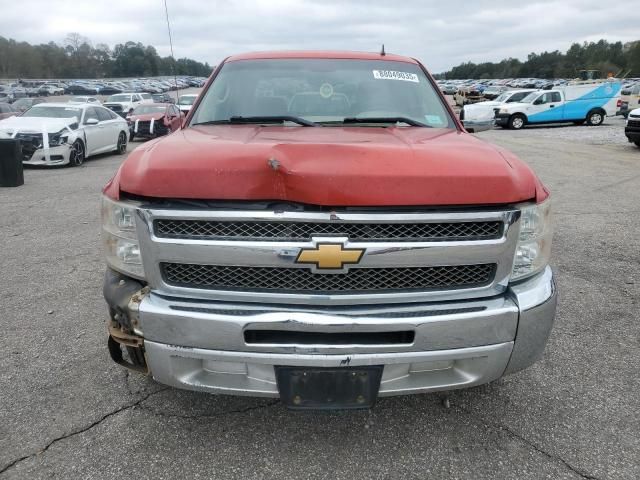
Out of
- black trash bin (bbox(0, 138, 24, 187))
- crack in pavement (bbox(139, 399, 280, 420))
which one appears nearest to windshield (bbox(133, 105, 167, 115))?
black trash bin (bbox(0, 138, 24, 187))

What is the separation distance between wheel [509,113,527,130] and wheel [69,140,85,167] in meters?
19.0

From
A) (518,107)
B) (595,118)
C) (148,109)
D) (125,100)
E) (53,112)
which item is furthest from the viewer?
(125,100)

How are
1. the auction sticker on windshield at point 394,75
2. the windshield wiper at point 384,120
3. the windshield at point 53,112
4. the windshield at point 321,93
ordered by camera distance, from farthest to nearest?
the windshield at point 53,112 → the auction sticker on windshield at point 394,75 → the windshield at point 321,93 → the windshield wiper at point 384,120

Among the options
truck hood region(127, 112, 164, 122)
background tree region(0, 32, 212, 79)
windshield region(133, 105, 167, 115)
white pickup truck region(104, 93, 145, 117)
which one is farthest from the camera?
background tree region(0, 32, 212, 79)

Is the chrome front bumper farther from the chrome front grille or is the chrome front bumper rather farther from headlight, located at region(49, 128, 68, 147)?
A: headlight, located at region(49, 128, 68, 147)

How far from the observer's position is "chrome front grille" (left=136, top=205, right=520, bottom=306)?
6.49ft

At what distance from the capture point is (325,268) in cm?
198

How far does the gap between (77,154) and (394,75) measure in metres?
11.0

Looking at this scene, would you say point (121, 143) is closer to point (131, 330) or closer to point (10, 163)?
point (10, 163)

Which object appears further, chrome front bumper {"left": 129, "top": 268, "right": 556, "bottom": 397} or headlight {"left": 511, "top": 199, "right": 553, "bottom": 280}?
headlight {"left": 511, "top": 199, "right": 553, "bottom": 280}

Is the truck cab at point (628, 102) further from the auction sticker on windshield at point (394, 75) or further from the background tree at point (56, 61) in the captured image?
the background tree at point (56, 61)

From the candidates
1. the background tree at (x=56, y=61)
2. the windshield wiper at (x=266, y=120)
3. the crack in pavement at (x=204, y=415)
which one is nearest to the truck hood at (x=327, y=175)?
the windshield wiper at (x=266, y=120)

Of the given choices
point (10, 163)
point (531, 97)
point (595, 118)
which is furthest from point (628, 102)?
point (10, 163)

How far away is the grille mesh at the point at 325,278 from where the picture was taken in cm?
204
